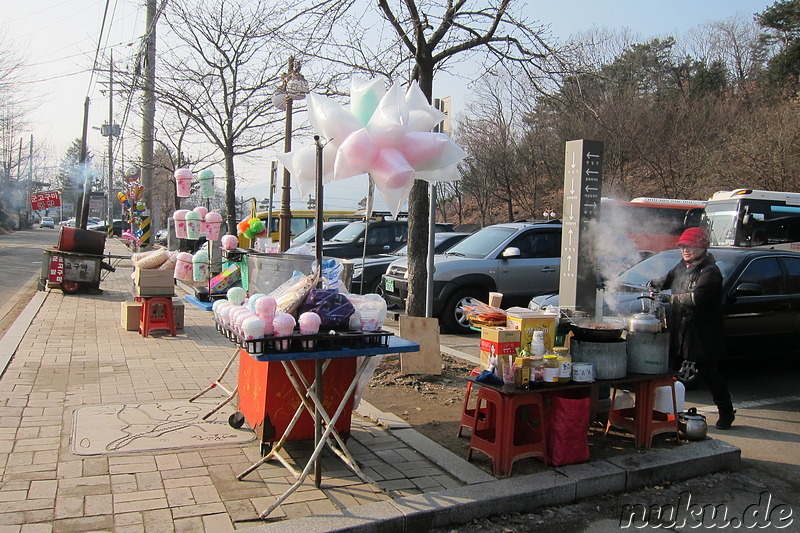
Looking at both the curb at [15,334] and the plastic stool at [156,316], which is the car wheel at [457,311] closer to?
the plastic stool at [156,316]

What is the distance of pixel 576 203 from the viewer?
5.29 meters

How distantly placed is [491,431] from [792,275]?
219 inches

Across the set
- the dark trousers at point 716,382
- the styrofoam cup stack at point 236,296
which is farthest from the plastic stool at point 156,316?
the dark trousers at point 716,382

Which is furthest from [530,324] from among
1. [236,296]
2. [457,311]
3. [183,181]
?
[183,181]

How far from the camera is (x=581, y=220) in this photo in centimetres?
525

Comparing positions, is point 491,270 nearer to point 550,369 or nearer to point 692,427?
point 692,427

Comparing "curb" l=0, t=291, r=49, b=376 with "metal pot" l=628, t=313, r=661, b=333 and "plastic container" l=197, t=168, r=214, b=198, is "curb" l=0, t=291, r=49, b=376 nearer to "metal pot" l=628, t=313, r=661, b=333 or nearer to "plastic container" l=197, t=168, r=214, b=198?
"plastic container" l=197, t=168, r=214, b=198

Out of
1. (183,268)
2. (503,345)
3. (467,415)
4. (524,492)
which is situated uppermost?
(183,268)

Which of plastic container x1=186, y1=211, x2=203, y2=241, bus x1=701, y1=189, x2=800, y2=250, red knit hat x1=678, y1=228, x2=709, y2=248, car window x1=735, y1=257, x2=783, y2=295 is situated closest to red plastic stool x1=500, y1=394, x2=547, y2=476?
red knit hat x1=678, y1=228, x2=709, y2=248

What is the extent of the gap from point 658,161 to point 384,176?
92.4 feet

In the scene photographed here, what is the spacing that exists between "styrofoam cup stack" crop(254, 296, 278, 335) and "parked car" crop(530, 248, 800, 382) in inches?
165

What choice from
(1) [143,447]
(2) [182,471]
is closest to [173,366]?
(1) [143,447]

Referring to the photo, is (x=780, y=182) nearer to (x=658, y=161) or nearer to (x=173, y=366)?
(x=658, y=161)

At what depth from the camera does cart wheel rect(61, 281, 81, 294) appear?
43.7 feet
